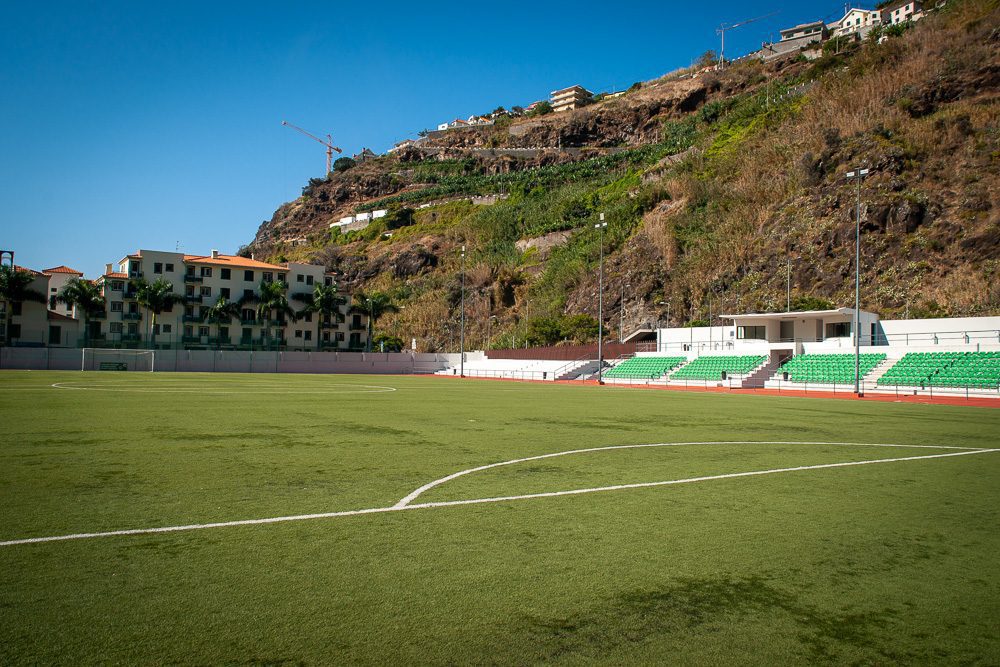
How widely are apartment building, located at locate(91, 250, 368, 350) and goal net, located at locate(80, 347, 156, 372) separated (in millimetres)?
15303

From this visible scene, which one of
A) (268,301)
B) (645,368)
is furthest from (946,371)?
(268,301)

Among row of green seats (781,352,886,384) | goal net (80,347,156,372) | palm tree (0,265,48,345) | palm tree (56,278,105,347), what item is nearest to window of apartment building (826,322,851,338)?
row of green seats (781,352,886,384)

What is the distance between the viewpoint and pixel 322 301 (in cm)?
8156

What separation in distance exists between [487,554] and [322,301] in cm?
7965

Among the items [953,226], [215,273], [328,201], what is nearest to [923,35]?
[953,226]

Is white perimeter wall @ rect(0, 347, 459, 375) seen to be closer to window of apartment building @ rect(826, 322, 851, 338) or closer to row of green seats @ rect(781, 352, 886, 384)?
row of green seats @ rect(781, 352, 886, 384)

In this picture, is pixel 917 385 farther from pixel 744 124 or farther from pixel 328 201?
pixel 328 201

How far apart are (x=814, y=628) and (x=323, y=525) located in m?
4.28

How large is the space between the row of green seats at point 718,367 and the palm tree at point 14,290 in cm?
6469

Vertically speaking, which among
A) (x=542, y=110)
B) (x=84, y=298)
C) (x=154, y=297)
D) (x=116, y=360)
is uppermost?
(x=542, y=110)

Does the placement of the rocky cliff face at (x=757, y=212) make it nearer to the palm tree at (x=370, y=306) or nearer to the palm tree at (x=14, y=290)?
the palm tree at (x=370, y=306)

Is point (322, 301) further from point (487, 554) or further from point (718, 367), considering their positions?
point (487, 554)

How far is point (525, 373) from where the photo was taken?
62812 mm

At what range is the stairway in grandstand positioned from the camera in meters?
34.0
